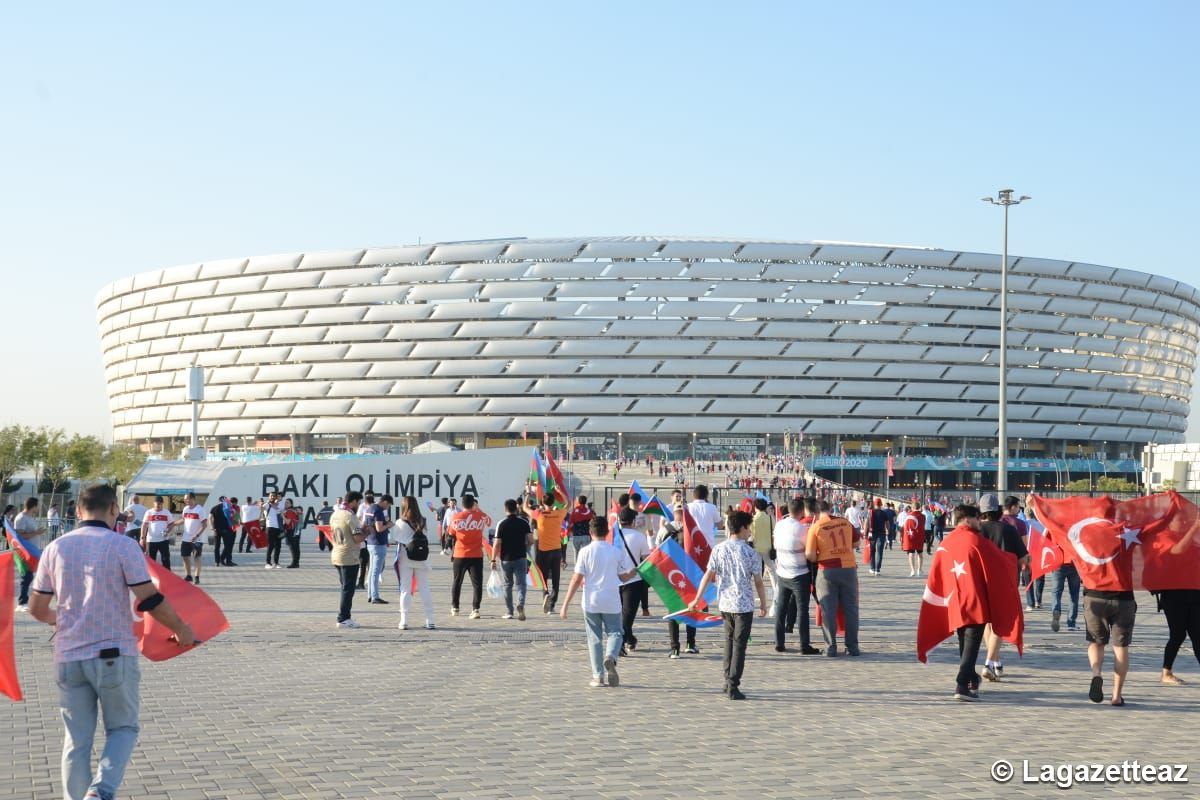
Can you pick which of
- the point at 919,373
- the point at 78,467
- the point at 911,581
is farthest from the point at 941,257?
the point at 911,581

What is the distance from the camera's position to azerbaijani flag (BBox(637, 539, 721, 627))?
37.5 feet

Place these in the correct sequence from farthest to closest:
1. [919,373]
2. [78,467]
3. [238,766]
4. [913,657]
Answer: [919,373], [78,467], [913,657], [238,766]

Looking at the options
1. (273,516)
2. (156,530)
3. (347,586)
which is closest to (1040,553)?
(347,586)

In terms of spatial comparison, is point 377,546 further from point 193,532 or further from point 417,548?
point 193,532

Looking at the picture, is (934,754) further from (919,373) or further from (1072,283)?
(1072,283)

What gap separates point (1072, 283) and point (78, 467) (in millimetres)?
78936

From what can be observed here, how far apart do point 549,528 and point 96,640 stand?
10.2m

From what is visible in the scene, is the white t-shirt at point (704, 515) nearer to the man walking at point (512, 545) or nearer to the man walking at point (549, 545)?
the man walking at point (512, 545)

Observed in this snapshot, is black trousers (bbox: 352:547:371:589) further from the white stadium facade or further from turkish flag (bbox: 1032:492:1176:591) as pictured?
the white stadium facade

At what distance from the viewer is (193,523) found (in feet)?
61.8

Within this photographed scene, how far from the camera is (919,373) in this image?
101 metres

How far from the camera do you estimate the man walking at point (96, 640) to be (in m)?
5.26

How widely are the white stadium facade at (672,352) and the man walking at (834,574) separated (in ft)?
274

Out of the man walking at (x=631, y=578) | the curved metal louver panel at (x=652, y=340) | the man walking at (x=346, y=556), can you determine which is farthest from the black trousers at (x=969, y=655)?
the curved metal louver panel at (x=652, y=340)
